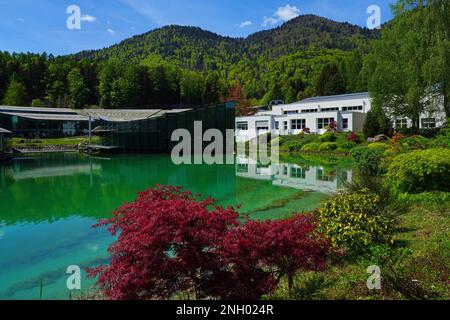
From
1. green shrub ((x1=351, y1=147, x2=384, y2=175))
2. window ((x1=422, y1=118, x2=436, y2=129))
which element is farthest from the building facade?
green shrub ((x1=351, y1=147, x2=384, y2=175))

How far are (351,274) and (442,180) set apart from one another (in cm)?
560

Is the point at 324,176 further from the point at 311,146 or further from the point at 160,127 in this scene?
the point at 160,127

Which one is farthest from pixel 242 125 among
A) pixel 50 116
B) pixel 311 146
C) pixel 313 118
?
pixel 50 116

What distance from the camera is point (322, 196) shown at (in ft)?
42.7

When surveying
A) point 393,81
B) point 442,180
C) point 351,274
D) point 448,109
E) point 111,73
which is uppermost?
point 111,73

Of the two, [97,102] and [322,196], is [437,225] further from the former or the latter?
[97,102]

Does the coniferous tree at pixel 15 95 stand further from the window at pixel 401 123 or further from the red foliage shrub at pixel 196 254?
the red foliage shrub at pixel 196 254

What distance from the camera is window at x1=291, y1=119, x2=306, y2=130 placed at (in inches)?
1646

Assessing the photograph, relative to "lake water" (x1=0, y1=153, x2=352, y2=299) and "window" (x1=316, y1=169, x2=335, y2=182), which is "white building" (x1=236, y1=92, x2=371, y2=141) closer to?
"lake water" (x1=0, y1=153, x2=352, y2=299)

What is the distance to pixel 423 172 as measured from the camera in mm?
8953

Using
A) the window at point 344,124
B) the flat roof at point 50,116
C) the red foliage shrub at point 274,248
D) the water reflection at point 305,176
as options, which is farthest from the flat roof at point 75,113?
the red foliage shrub at point 274,248

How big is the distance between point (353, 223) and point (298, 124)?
3804 centimetres
